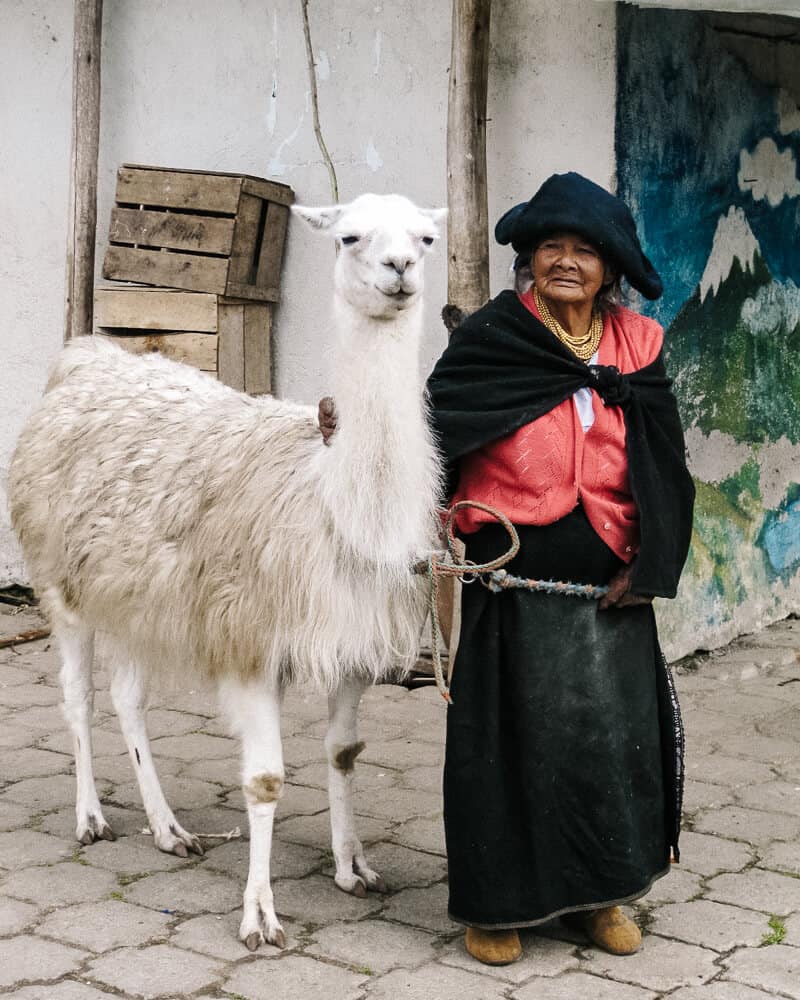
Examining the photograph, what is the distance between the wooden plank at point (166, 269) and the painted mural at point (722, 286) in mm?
1710

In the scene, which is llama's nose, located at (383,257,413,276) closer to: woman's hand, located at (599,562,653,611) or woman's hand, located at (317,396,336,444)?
woman's hand, located at (317,396,336,444)

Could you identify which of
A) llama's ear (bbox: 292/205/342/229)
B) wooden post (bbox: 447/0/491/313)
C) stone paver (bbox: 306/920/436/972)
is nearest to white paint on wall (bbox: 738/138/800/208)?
wooden post (bbox: 447/0/491/313)

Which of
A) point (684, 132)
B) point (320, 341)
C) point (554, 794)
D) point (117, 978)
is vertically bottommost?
point (117, 978)

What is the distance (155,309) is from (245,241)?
0.48 m

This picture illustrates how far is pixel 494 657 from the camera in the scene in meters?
3.58

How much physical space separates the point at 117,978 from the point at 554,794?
1.12 metres

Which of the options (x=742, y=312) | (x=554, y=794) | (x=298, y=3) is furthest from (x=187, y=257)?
(x=554, y=794)

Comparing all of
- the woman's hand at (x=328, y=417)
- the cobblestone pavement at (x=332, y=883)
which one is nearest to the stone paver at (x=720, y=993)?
the cobblestone pavement at (x=332, y=883)

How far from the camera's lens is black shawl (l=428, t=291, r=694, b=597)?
3.51m

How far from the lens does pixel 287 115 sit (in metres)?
6.38

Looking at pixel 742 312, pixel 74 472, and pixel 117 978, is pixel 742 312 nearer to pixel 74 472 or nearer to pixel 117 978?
pixel 74 472

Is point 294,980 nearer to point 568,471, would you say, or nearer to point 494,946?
point 494,946

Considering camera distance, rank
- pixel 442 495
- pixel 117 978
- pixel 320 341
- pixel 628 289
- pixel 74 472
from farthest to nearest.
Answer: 1. pixel 320 341
2. pixel 628 289
3. pixel 74 472
4. pixel 442 495
5. pixel 117 978

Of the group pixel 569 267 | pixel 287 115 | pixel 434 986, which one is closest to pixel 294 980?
pixel 434 986
